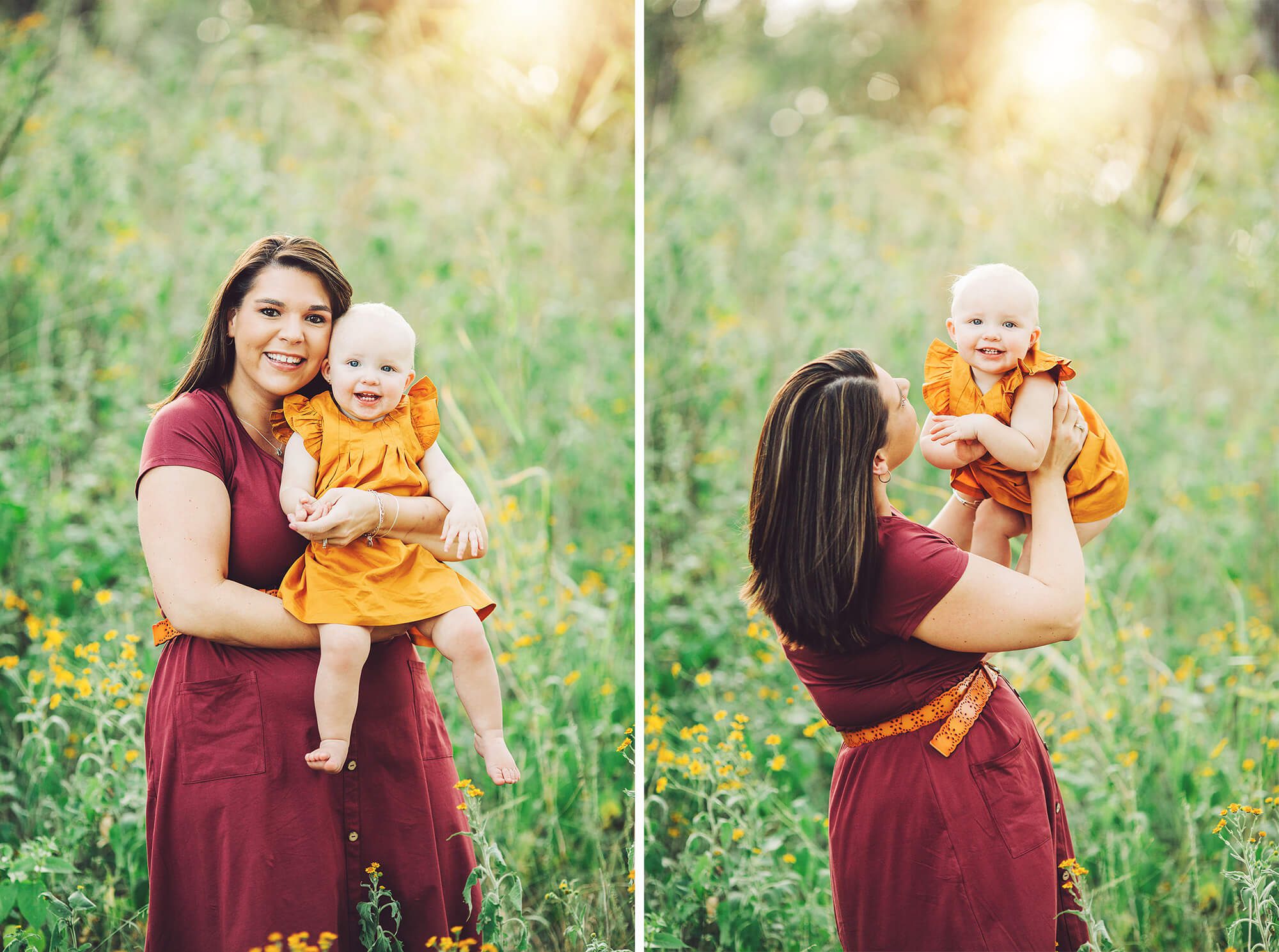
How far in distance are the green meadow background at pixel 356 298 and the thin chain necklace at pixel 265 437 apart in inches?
37.6

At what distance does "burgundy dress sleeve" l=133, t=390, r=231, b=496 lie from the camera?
1.82 metres

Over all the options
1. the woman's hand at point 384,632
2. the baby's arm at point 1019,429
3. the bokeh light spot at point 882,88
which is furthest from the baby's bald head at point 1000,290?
the bokeh light spot at point 882,88

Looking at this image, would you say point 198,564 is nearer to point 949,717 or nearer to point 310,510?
point 310,510

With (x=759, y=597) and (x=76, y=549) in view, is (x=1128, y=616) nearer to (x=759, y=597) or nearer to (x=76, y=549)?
(x=759, y=597)

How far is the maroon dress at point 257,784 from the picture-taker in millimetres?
1811

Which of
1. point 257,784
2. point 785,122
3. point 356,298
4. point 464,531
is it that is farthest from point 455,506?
point 785,122

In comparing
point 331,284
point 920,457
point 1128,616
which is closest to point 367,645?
point 331,284

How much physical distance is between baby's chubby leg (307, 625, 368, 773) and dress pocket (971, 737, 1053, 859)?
1127mm

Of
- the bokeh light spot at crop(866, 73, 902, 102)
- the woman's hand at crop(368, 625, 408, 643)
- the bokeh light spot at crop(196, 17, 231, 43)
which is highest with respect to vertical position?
the bokeh light spot at crop(196, 17, 231, 43)

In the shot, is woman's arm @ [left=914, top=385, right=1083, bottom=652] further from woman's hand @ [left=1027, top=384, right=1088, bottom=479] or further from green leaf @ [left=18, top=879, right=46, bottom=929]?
green leaf @ [left=18, top=879, right=46, bottom=929]

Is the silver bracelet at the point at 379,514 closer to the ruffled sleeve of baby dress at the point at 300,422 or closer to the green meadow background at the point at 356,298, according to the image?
the ruffled sleeve of baby dress at the point at 300,422

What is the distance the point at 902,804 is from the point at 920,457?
260 cm

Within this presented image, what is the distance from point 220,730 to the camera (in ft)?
6.00

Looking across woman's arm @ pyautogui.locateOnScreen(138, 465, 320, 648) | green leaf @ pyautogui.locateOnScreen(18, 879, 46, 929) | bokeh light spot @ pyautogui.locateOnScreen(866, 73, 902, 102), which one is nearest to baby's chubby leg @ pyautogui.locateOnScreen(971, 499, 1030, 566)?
woman's arm @ pyautogui.locateOnScreen(138, 465, 320, 648)
